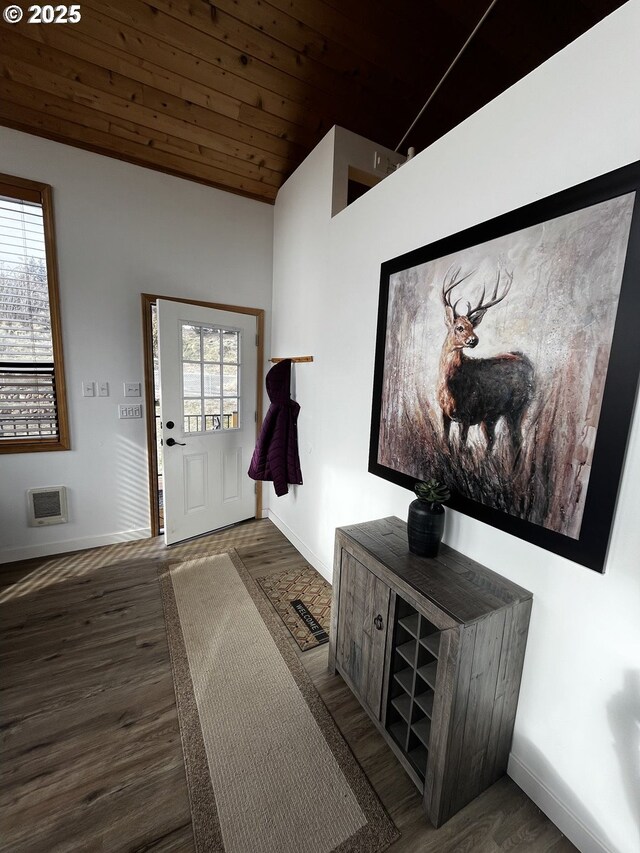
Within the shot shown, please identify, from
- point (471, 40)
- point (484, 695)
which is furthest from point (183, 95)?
point (484, 695)

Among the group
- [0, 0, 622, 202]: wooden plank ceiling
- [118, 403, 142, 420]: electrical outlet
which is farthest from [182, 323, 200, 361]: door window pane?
[0, 0, 622, 202]: wooden plank ceiling

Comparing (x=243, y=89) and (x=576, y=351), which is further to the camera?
(x=243, y=89)

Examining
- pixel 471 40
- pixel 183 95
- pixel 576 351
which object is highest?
pixel 471 40

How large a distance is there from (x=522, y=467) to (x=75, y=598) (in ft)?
8.43

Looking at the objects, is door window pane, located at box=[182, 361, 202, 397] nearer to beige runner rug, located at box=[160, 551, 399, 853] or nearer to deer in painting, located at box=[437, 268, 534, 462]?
beige runner rug, located at box=[160, 551, 399, 853]

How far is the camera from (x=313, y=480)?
2.62 metres

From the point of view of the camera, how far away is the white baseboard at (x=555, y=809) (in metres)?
1.07

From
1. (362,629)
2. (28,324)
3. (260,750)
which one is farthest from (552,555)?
(28,324)

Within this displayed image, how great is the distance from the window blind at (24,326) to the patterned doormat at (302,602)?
198cm

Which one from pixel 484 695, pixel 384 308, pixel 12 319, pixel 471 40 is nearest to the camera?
pixel 484 695

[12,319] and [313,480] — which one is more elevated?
[12,319]

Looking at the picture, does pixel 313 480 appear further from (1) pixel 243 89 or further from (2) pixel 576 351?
(1) pixel 243 89

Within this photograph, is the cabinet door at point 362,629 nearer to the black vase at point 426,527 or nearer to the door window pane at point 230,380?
the black vase at point 426,527

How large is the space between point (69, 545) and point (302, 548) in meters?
1.77
